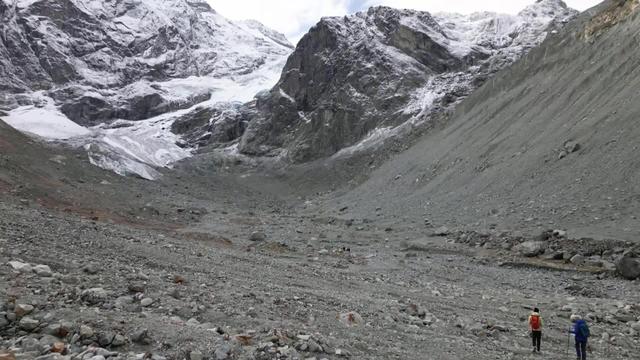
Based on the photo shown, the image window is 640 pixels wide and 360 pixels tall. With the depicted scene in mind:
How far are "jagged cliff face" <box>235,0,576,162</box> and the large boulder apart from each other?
70.9 m

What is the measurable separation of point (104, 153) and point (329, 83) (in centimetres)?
5713

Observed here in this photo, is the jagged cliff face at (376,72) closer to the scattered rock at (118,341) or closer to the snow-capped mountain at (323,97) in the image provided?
the snow-capped mountain at (323,97)

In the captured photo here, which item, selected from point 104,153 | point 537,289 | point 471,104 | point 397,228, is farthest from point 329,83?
point 537,289

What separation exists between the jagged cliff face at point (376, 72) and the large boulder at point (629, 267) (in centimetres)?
7094

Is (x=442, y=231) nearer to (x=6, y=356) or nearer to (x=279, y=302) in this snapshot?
(x=279, y=302)

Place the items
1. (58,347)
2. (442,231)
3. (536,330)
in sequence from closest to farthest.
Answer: (58,347) → (536,330) → (442,231)

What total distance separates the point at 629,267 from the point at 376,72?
314ft

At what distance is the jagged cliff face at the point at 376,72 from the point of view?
103062 mm

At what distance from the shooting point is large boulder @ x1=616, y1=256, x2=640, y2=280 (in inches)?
860

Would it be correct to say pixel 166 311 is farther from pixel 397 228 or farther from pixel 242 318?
pixel 397 228

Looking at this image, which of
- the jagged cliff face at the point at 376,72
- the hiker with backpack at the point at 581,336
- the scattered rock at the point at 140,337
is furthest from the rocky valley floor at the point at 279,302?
the jagged cliff face at the point at 376,72

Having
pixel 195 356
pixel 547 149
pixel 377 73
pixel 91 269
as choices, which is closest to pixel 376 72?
pixel 377 73

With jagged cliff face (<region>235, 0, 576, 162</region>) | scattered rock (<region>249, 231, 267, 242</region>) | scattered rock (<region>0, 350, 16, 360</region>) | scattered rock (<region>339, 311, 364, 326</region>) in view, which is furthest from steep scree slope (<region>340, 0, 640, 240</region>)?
jagged cliff face (<region>235, 0, 576, 162</region>)

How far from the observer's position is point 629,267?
→ 2206 cm
